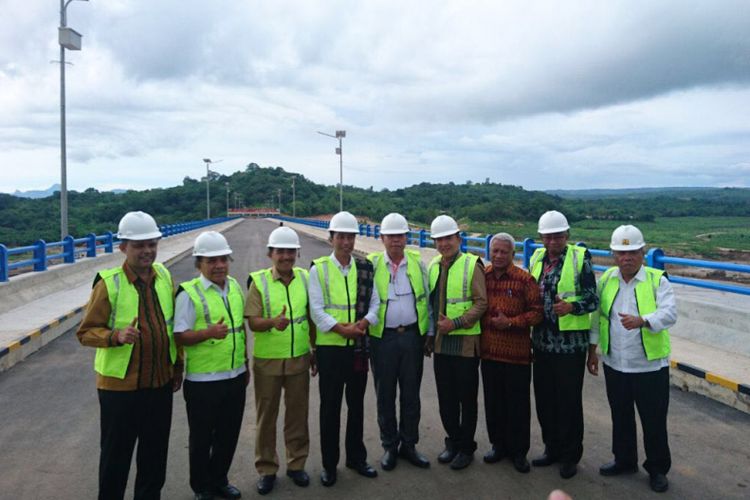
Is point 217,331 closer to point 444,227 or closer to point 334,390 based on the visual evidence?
point 334,390

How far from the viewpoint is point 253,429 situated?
5.27 m

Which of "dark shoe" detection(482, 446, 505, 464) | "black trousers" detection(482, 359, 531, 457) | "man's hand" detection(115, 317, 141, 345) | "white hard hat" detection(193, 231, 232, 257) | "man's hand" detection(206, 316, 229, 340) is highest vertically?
"white hard hat" detection(193, 231, 232, 257)

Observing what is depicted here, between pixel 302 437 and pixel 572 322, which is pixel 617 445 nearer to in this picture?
pixel 572 322

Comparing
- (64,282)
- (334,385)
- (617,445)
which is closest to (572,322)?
(617,445)

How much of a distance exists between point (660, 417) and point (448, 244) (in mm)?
1949

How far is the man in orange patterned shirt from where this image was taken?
14.3 feet

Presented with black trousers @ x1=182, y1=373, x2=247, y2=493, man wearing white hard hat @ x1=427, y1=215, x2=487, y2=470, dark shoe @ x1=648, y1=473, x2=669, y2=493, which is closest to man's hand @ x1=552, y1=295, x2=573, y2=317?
man wearing white hard hat @ x1=427, y1=215, x2=487, y2=470

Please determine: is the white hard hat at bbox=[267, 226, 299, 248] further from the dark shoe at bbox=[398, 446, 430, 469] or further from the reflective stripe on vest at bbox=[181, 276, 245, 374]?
the dark shoe at bbox=[398, 446, 430, 469]

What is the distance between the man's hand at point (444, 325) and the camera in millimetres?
4309

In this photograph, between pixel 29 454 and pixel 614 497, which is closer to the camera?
pixel 614 497

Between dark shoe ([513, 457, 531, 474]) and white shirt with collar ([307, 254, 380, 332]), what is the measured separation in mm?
1497

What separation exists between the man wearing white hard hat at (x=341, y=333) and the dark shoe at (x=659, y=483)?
1.96m

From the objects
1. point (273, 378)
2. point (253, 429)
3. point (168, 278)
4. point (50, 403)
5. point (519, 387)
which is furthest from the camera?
point (50, 403)

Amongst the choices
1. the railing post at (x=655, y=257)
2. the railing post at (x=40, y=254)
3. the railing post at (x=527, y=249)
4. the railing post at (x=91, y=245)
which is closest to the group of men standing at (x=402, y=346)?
the railing post at (x=655, y=257)
